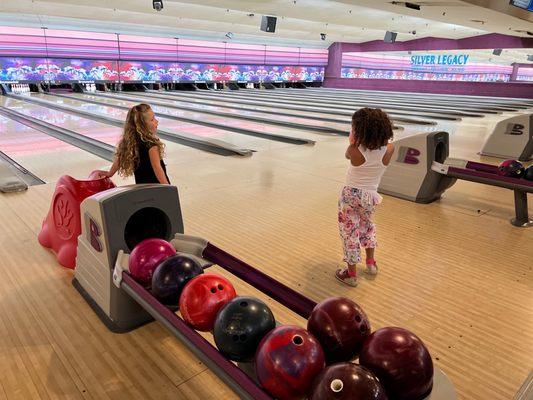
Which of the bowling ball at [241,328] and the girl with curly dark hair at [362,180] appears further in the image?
the girl with curly dark hair at [362,180]

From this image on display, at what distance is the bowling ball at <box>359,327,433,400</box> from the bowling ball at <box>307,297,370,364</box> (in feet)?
0.26

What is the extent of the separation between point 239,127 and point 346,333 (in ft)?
20.6

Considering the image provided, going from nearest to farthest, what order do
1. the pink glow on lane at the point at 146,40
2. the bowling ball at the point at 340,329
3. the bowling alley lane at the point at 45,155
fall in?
the bowling ball at the point at 340,329
the bowling alley lane at the point at 45,155
the pink glow on lane at the point at 146,40

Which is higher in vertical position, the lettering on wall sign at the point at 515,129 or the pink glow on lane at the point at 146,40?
the pink glow on lane at the point at 146,40

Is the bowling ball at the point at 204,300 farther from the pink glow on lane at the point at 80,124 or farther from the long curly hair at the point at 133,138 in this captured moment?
the pink glow on lane at the point at 80,124

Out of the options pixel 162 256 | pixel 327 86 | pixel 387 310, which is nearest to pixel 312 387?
pixel 162 256

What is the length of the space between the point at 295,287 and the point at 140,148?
1.10m

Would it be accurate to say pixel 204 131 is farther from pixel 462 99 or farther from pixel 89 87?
pixel 462 99

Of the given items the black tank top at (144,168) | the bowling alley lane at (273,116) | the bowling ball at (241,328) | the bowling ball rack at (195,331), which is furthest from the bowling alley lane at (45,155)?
the bowling alley lane at (273,116)

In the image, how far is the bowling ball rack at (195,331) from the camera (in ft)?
3.56

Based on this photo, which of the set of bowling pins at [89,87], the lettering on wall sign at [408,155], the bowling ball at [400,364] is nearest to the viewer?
the bowling ball at [400,364]

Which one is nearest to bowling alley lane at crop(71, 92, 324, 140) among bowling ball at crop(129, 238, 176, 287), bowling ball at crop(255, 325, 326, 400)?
bowling ball at crop(129, 238, 176, 287)

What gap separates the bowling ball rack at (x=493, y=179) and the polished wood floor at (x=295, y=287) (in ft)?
0.46

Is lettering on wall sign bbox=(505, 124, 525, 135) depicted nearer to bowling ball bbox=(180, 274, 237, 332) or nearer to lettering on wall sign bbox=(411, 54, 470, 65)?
bowling ball bbox=(180, 274, 237, 332)
